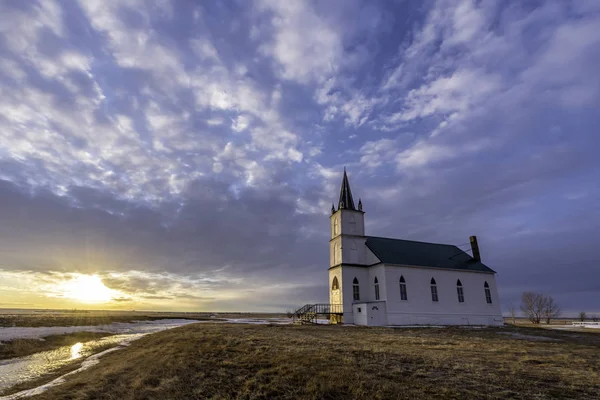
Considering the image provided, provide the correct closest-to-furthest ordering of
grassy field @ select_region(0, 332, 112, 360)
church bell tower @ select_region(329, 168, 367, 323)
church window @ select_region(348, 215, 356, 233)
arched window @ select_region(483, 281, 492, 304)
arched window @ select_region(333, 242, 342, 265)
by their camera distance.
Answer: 1. grassy field @ select_region(0, 332, 112, 360)
2. church bell tower @ select_region(329, 168, 367, 323)
3. arched window @ select_region(333, 242, 342, 265)
4. church window @ select_region(348, 215, 356, 233)
5. arched window @ select_region(483, 281, 492, 304)

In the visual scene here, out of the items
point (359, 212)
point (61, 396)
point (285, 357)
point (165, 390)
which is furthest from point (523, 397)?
point (359, 212)

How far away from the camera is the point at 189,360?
14.2 metres

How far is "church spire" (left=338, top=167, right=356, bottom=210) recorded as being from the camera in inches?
1771

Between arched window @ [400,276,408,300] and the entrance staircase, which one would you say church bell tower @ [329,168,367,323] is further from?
arched window @ [400,276,408,300]

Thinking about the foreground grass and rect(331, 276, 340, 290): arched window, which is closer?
the foreground grass

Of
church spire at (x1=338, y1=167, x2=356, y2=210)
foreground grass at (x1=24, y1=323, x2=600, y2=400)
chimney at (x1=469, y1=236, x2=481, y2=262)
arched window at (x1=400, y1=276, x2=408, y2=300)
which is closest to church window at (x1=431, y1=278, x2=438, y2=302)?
arched window at (x1=400, y1=276, x2=408, y2=300)

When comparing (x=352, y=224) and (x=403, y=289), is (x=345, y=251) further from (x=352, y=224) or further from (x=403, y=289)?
(x=403, y=289)

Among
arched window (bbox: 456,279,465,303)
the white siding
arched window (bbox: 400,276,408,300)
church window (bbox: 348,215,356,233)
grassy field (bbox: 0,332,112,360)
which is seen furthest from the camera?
church window (bbox: 348,215,356,233)

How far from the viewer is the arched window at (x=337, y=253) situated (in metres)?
42.8

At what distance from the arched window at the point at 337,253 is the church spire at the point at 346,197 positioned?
4865mm

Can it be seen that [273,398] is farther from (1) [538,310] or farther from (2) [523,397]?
(1) [538,310]

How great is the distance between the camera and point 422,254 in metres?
45.3

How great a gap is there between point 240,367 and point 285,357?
5.88ft

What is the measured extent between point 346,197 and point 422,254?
1210 centimetres
